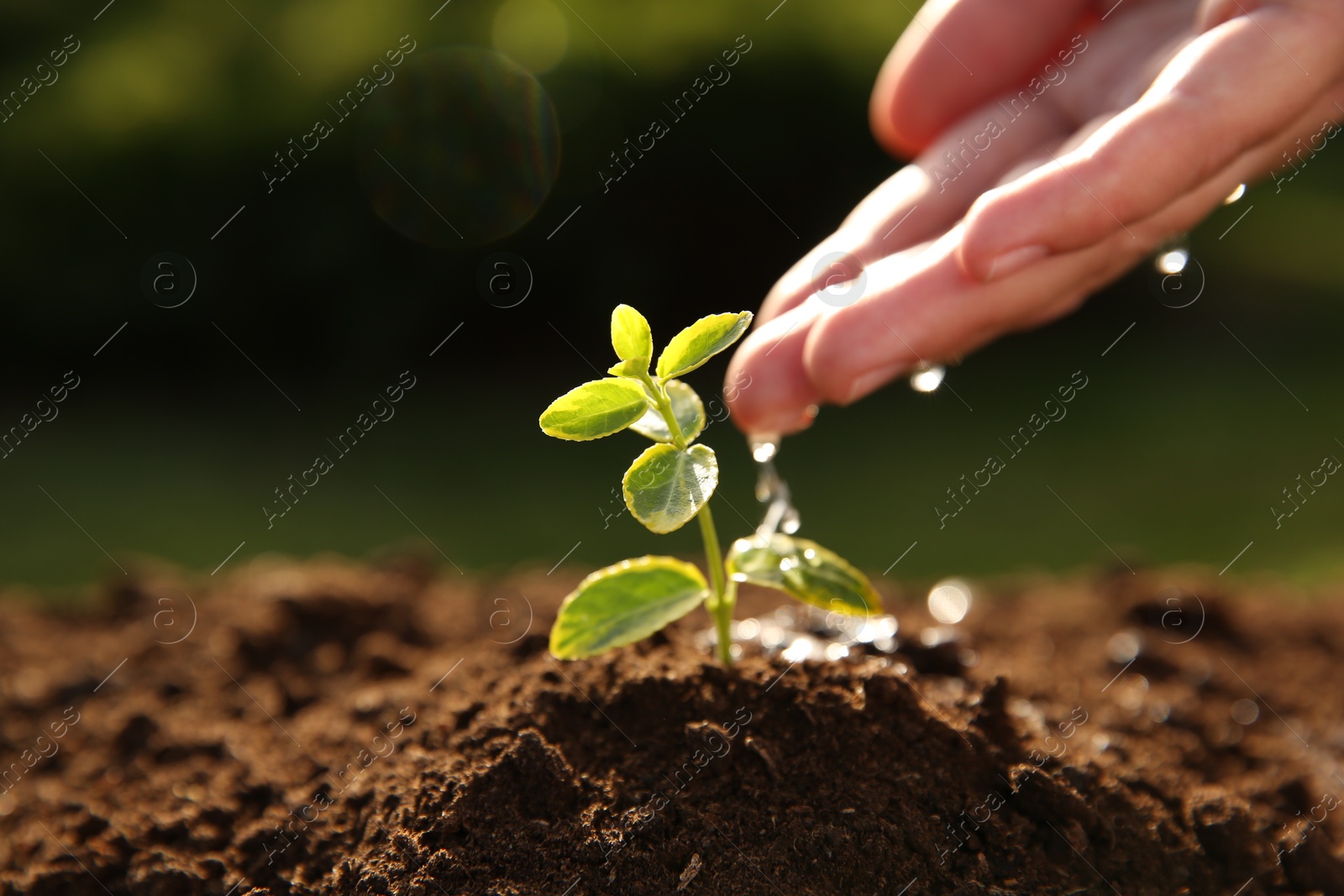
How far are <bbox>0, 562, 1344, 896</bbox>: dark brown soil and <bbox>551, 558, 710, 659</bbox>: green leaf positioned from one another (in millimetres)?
127

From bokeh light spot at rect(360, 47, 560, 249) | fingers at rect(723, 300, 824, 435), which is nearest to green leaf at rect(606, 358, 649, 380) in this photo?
fingers at rect(723, 300, 824, 435)

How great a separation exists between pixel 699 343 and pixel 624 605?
13.9 inches

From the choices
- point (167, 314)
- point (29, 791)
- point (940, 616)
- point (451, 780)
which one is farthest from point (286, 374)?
point (451, 780)

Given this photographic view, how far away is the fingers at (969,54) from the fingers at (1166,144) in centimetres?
78

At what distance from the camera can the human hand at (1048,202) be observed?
53.7 inches

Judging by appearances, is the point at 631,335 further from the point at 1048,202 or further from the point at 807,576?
the point at 1048,202

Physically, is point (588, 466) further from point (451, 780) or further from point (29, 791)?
point (451, 780)

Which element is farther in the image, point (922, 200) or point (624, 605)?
point (922, 200)

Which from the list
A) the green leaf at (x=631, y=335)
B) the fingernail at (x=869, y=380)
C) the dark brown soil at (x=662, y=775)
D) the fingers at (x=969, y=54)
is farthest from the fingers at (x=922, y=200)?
the dark brown soil at (x=662, y=775)

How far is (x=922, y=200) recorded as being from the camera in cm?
192

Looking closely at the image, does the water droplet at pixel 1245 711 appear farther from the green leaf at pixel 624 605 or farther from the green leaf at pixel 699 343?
the green leaf at pixel 699 343

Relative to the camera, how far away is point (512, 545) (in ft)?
11.1

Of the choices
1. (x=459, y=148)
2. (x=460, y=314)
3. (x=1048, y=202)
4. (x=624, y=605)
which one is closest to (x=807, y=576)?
(x=624, y=605)

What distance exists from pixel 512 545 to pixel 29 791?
71.1 inches
